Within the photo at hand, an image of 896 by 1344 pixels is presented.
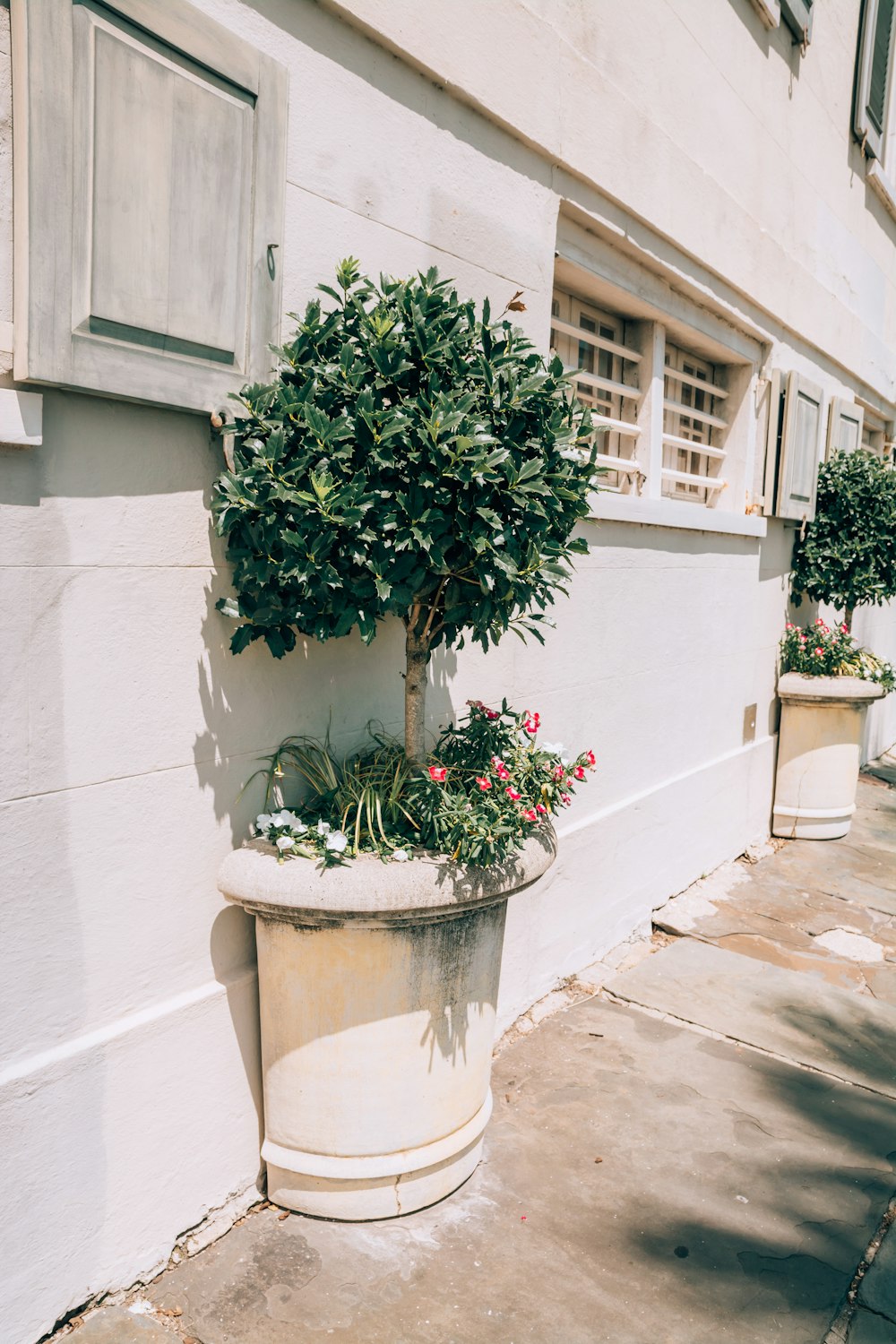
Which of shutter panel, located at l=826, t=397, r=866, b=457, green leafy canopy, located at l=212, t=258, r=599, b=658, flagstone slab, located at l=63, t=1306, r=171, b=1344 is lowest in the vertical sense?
flagstone slab, located at l=63, t=1306, r=171, b=1344

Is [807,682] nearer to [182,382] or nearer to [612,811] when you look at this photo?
[612,811]

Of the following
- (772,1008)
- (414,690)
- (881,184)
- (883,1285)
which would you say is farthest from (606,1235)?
(881,184)

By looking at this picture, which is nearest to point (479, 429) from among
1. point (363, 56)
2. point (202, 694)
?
point (202, 694)

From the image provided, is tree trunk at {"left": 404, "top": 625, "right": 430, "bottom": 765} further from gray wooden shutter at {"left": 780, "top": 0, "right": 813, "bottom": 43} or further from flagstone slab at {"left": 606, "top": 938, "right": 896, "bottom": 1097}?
gray wooden shutter at {"left": 780, "top": 0, "right": 813, "bottom": 43}

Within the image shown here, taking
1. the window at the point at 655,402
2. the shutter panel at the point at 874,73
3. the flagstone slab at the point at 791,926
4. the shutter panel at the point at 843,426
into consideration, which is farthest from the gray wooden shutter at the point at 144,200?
the shutter panel at the point at 874,73

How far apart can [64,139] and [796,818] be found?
625 cm

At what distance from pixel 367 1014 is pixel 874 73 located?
26.5ft

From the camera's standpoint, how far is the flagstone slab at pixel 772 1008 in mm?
4012

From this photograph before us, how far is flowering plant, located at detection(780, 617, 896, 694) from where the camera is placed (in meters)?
7.00

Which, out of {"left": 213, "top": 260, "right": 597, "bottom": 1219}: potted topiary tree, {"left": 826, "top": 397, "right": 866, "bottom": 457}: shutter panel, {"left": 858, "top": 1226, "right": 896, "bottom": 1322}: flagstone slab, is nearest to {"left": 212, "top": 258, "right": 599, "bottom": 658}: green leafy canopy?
{"left": 213, "top": 260, "right": 597, "bottom": 1219}: potted topiary tree

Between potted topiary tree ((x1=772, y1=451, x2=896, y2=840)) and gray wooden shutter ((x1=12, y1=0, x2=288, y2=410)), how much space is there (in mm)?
5180

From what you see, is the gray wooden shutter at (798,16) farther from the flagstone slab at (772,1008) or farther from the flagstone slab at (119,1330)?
the flagstone slab at (119,1330)

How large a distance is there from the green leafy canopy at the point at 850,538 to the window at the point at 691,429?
1.14 metres

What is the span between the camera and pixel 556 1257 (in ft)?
9.12
